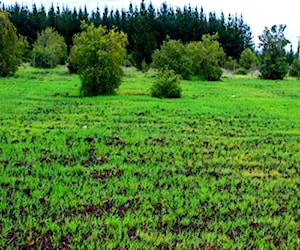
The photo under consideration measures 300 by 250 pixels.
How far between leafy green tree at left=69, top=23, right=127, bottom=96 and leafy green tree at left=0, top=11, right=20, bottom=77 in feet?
36.6

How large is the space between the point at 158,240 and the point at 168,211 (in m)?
1.10

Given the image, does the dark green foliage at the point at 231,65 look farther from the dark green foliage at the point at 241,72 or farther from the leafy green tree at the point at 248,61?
the dark green foliage at the point at 241,72

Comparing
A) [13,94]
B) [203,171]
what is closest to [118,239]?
[203,171]

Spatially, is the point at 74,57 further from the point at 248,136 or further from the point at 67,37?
the point at 67,37

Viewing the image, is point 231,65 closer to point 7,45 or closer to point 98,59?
point 7,45

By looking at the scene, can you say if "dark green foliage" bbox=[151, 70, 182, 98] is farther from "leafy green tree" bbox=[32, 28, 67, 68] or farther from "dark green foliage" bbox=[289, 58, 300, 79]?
"dark green foliage" bbox=[289, 58, 300, 79]

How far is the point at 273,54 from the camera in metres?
60.9

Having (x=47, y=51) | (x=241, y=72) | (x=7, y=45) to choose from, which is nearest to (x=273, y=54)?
(x=241, y=72)

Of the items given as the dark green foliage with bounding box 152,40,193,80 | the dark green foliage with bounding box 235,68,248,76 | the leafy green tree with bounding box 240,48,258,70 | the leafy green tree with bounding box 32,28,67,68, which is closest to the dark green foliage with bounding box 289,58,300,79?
the leafy green tree with bounding box 240,48,258,70

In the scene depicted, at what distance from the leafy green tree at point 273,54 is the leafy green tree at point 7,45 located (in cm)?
3303

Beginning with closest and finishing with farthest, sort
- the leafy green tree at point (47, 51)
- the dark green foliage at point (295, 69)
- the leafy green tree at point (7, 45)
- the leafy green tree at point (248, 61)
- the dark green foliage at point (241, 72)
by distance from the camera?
the leafy green tree at point (7, 45)
the leafy green tree at point (47, 51)
the dark green foliage at point (295, 69)
the dark green foliage at point (241, 72)
the leafy green tree at point (248, 61)

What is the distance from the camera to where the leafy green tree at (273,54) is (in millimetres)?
59688

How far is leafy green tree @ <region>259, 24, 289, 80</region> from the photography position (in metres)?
59.7

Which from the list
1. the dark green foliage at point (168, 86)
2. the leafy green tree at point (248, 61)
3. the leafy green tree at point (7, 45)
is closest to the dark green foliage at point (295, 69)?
the leafy green tree at point (248, 61)
